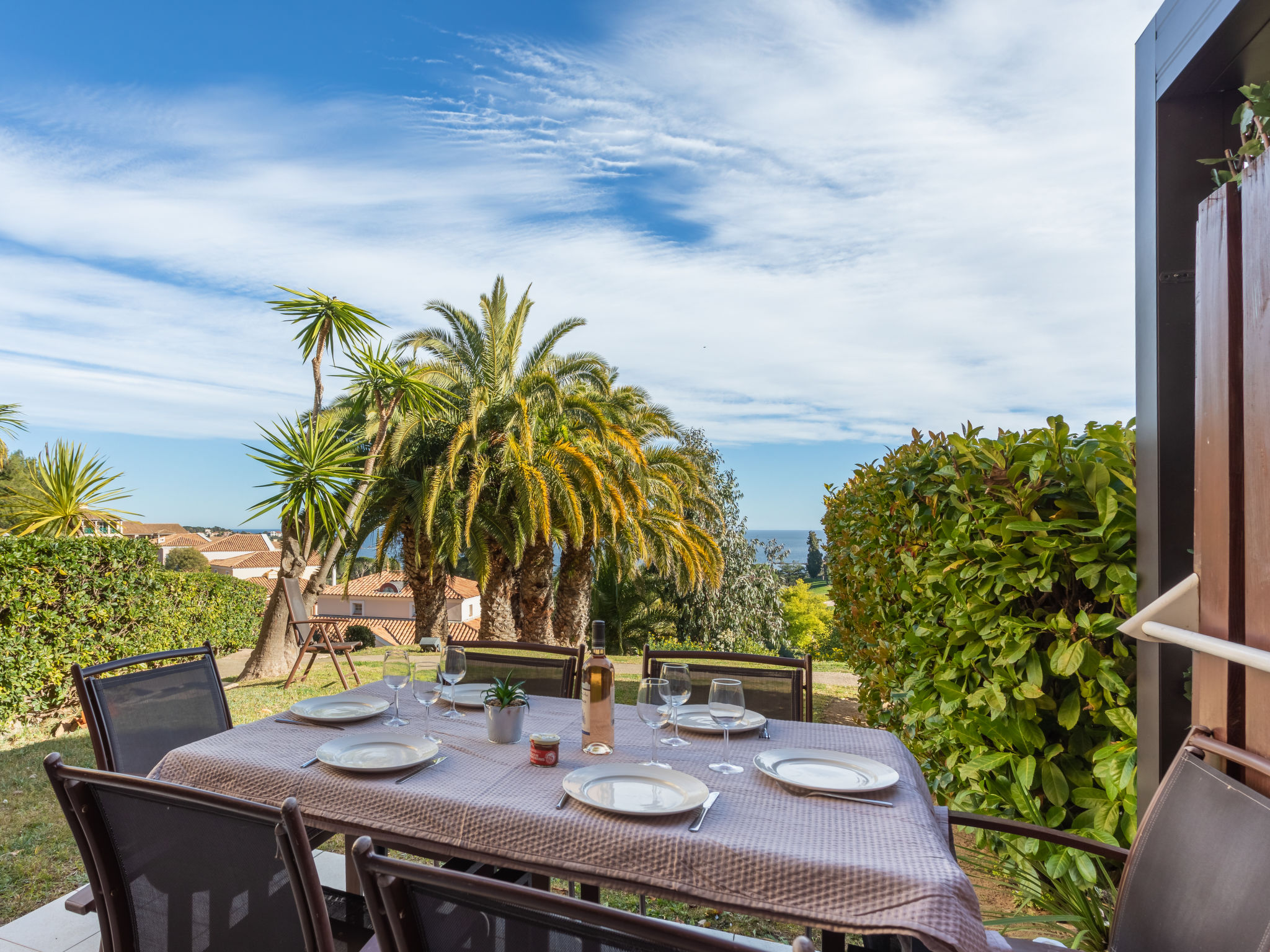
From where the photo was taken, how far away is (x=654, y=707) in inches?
67.1

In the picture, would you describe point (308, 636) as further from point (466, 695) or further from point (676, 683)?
point (676, 683)

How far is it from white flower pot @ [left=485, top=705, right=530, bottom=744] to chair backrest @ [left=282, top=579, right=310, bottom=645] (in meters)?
6.18

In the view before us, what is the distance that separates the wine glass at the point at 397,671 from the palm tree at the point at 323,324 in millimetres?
7174

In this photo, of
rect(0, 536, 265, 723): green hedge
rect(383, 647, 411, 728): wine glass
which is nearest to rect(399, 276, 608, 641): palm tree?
rect(0, 536, 265, 723): green hedge

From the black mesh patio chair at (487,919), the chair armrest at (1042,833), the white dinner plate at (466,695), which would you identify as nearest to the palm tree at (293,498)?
the white dinner plate at (466,695)

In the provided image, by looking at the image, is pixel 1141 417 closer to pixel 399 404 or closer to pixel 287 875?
pixel 287 875

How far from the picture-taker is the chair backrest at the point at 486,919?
0.74 metres

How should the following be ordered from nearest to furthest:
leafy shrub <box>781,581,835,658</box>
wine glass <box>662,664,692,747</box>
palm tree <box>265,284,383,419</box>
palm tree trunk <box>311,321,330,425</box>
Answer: wine glass <box>662,664,692,747</box> → palm tree <box>265,284,383,419</box> → palm tree trunk <box>311,321,330,425</box> → leafy shrub <box>781,581,835,658</box>

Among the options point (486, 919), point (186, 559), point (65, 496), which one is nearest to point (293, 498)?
point (65, 496)

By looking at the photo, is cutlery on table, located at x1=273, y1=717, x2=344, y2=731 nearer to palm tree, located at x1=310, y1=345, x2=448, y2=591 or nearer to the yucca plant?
the yucca plant

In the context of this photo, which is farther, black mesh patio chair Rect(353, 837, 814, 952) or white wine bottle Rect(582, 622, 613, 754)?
white wine bottle Rect(582, 622, 613, 754)

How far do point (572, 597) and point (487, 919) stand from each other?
9259 mm

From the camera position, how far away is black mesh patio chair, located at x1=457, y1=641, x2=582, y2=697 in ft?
8.87

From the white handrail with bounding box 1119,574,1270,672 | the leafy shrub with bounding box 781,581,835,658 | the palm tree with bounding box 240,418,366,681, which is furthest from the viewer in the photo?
the leafy shrub with bounding box 781,581,835,658
